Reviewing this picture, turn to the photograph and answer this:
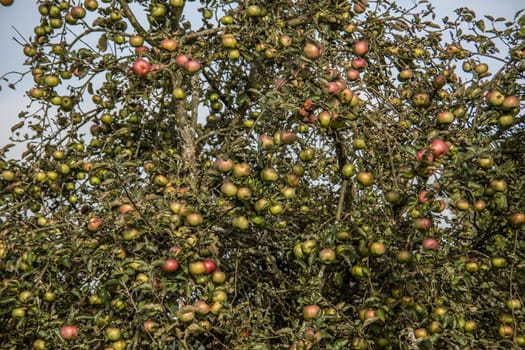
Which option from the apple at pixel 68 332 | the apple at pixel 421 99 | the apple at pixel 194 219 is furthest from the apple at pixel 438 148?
the apple at pixel 68 332

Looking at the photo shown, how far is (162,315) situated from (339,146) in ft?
4.61

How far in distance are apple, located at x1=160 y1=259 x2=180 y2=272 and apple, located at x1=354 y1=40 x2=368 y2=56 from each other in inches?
64.9

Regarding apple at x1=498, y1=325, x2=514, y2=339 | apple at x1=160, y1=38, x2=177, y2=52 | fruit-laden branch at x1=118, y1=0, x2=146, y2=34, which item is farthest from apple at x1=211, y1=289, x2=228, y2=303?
fruit-laden branch at x1=118, y1=0, x2=146, y2=34

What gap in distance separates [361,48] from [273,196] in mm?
1096

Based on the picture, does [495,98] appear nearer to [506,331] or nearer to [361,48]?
[361,48]

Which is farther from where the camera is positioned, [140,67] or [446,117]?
[140,67]

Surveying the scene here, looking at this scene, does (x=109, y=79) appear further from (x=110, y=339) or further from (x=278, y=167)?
(x=110, y=339)

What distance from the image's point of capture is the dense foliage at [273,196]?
328 cm

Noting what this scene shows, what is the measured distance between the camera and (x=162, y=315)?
3.48 m

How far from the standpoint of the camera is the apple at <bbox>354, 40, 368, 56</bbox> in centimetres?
381

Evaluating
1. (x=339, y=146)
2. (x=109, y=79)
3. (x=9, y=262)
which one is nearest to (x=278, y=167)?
(x=339, y=146)

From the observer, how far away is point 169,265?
11.2 feet

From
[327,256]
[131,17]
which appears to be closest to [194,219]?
[327,256]

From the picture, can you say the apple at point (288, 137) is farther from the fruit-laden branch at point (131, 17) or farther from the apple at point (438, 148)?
the fruit-laden branch at point (131, 17)
